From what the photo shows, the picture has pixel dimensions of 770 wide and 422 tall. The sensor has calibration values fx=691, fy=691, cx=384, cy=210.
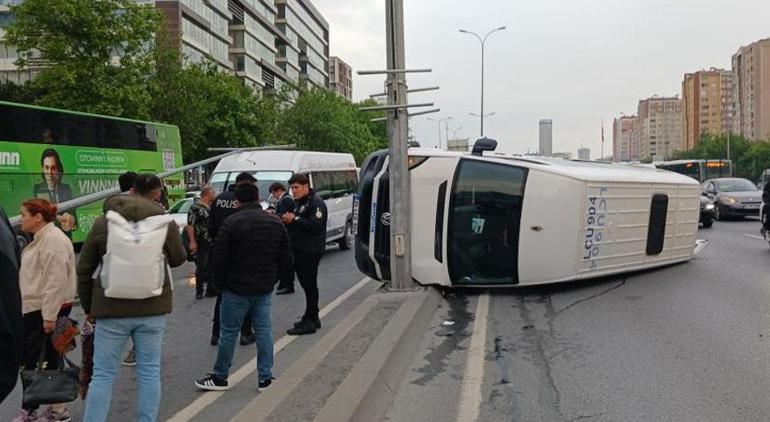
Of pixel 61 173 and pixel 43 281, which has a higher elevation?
pixel 61 173

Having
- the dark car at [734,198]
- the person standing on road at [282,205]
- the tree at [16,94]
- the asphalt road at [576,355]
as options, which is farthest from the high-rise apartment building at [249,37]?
the asphalt road at [576,355]

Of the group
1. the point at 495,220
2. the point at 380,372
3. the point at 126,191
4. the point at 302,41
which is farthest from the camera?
the point at 302,41

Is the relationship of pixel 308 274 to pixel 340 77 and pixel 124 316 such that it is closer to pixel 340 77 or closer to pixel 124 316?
pixel 124 316

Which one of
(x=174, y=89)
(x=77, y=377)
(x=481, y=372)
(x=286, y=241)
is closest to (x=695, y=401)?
(x=481, y=372)

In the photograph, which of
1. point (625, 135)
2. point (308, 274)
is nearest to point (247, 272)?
point (308, 274)

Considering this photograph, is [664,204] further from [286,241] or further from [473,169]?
[286,241]

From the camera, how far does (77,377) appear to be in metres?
4.62

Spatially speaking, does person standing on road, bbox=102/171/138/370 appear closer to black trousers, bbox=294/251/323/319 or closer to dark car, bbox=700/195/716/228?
black trousers, bbox=294/251/323/319

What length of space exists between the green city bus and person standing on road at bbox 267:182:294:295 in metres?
4.77

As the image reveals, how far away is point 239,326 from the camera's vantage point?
5.69m

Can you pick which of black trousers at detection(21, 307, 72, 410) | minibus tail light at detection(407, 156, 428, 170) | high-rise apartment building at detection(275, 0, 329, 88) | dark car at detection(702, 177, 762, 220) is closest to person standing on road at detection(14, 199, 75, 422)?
black trousers at detection(21, 307, 72, 410)

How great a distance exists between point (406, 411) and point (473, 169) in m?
5.37

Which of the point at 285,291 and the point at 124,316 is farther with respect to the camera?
the point at 285,291

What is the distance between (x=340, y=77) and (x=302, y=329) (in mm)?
152409
